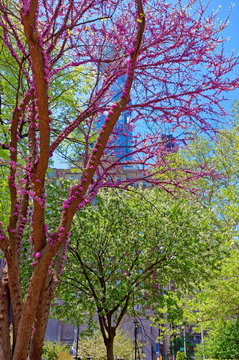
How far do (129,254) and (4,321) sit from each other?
28.0 feet

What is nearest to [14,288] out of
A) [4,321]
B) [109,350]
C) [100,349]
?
[4,321]

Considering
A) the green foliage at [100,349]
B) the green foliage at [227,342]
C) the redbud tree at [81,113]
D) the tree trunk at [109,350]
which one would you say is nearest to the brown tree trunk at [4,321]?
the redbud tree at [81,113]

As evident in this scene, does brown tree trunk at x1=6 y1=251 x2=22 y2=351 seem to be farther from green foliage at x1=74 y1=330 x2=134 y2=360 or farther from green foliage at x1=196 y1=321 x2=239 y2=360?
green foliage at x1=74 y1=330 x2=134 y2=360

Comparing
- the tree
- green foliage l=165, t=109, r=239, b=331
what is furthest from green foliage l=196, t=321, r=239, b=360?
the tree

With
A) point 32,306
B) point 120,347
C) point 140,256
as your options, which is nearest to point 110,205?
point 140,256

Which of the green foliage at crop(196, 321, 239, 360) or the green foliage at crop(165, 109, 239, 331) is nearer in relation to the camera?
the green foliage at crop(165, 109, 239, 331)

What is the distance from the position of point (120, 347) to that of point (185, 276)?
44.1ft

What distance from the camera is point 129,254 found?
12.8 meters

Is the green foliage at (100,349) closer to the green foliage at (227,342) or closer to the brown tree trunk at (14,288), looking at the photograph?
Result: the green foliage at (227,342)

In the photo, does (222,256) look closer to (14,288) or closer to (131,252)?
(131,252)

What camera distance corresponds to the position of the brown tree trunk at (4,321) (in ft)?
14.0

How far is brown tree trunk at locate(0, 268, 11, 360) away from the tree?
23.9ft

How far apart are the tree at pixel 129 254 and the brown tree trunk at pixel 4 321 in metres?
7.28

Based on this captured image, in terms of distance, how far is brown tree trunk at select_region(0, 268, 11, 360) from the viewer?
425 centimetres
